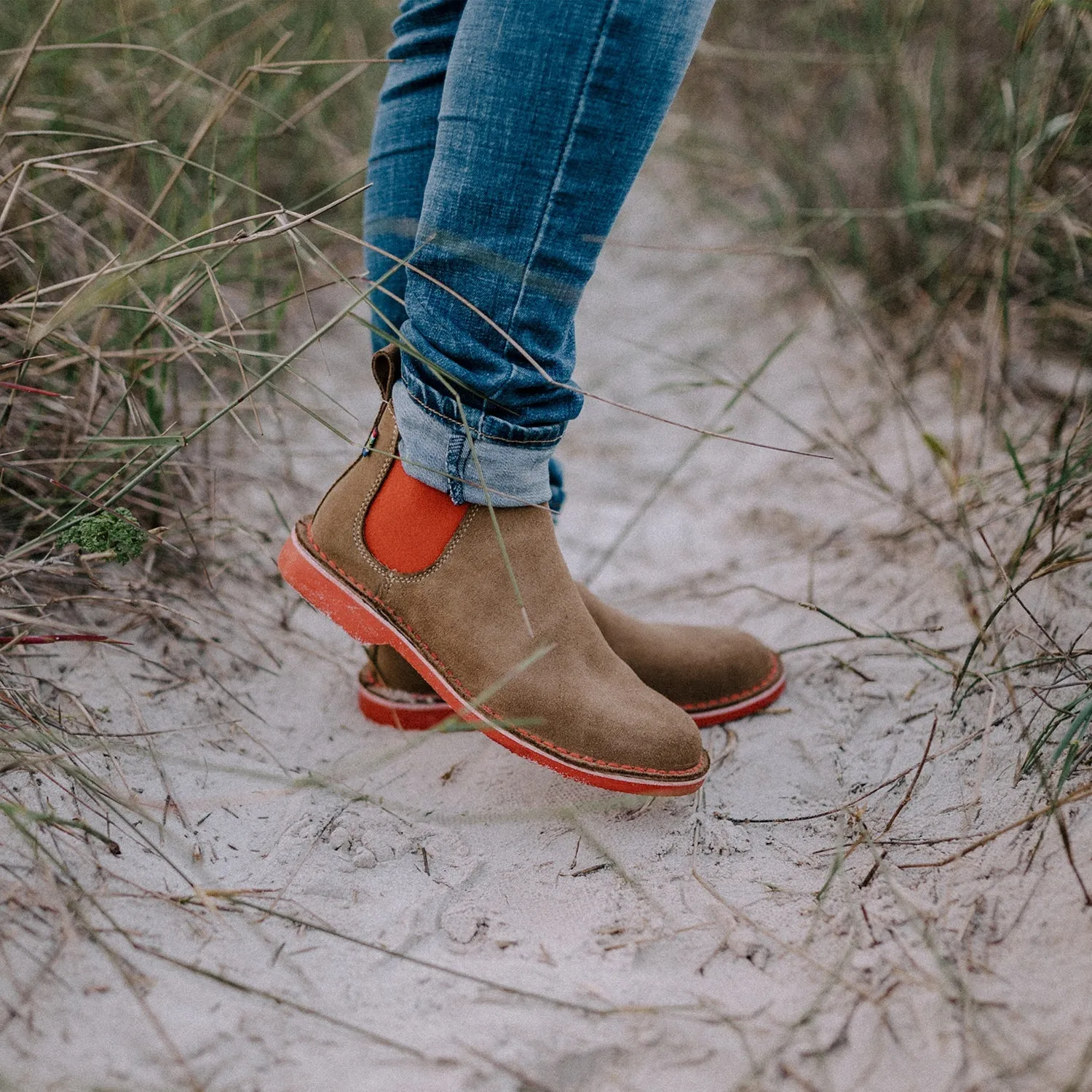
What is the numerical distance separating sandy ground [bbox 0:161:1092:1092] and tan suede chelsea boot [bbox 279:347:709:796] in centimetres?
8

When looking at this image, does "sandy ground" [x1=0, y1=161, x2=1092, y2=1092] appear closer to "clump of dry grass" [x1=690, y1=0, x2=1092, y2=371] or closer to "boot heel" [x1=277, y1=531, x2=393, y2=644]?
"boot heel" [x1=277, y1=531, x2=393, y2=644]

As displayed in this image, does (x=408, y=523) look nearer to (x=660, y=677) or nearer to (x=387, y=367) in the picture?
(x=387, y=367)

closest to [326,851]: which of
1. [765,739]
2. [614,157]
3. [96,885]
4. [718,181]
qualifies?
[96,885]

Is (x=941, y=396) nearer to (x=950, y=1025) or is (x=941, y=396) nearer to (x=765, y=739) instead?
(x=765, y=739)

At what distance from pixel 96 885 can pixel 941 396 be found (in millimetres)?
1606

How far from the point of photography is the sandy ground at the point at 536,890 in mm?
630

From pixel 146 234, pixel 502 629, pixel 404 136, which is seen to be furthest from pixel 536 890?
pixel 146 234

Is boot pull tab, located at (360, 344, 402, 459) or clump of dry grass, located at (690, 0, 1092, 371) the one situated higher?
clump of dry grass, located at (690, 0, 1092, 371)

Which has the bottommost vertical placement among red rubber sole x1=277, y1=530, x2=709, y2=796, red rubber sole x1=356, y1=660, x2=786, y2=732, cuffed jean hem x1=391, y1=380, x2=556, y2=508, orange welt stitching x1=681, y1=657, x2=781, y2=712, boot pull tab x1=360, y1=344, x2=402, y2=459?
red rubber sole x1=356, y1=660, x2=786, y2=732

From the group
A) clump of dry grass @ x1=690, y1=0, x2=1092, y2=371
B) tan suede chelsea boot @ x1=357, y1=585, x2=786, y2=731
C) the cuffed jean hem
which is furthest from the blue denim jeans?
clump of dry grass @ x1=690, y1=0, x2=1092, y2=371

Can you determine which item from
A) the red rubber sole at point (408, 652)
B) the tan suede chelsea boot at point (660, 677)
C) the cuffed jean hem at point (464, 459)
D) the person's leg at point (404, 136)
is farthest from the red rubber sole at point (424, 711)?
the person's leg at point (404, 136)

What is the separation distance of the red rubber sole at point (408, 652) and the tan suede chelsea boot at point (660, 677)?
115 mm

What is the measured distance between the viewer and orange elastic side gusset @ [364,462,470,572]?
0.92 m

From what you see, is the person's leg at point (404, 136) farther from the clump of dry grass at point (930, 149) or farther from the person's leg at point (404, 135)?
the clump of dry grass at point (930, 149)
